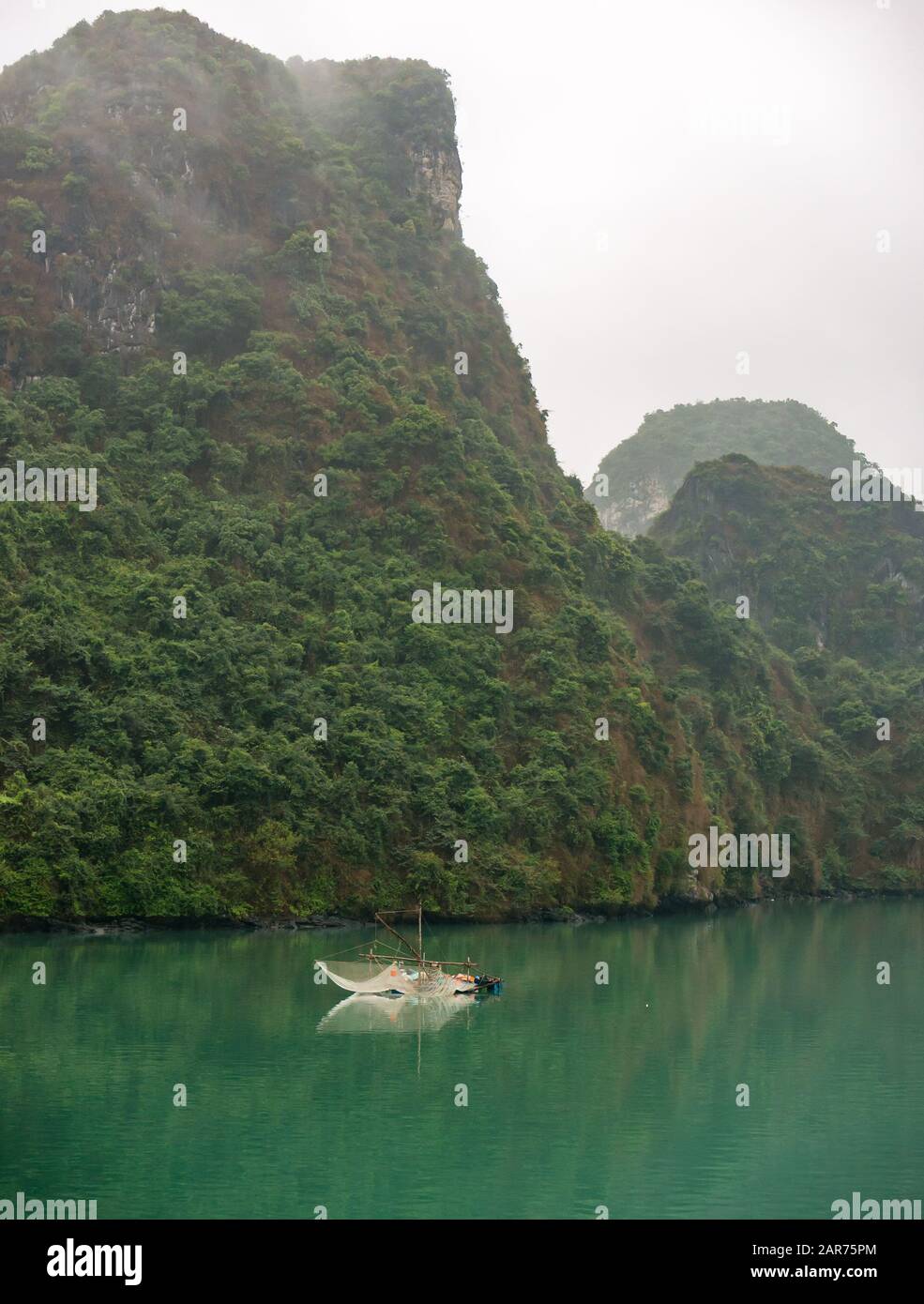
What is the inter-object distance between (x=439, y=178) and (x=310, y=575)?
30.9 metres

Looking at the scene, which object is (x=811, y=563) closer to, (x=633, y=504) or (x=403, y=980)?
(x=633, y=504)

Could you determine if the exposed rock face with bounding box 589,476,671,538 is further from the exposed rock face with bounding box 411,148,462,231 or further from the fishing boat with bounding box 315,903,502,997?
the fishing boat with bounding box 315,903,502,997

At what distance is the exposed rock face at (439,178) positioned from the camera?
79.8 metres

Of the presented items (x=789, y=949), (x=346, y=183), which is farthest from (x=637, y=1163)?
(x=346, y=183)

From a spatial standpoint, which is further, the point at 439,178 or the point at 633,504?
the point at 633,504

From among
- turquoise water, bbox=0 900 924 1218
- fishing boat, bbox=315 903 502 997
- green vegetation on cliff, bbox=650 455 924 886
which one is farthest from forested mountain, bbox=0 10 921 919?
fishing boat, bbox=315 903 502 997

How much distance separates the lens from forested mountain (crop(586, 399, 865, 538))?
475 feet

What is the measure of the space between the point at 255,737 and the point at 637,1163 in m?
32.2

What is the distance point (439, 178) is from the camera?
80500 millimetres

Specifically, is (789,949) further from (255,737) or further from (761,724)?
(761,724)

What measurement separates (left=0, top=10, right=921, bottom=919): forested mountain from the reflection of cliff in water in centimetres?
1367

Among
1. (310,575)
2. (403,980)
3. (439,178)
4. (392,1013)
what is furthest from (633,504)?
(392,1013)

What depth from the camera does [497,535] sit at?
2496 inches

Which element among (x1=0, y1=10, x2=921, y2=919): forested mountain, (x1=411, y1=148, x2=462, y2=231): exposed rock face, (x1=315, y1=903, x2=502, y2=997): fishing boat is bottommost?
(x1=315, y1=903, x2=502, y2=997): fishing boat
